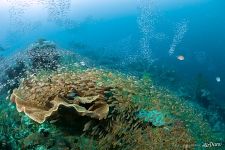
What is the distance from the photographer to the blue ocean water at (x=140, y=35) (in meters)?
21.6

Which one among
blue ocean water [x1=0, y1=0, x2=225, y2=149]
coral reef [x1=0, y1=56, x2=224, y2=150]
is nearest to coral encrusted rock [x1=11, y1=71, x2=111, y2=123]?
coral reef [x1=0, y1=56, x2=224, y2=150]

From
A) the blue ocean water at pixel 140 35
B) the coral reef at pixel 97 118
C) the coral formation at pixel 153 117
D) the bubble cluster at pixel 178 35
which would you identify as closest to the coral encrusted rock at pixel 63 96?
the coral reef at pixel 97 118

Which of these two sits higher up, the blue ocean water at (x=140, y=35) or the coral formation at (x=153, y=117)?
the blue ocean water at (x=140, y=35)

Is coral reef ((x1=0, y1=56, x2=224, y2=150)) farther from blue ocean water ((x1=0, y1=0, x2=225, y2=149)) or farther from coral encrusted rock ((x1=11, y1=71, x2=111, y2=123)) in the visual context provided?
blue ocean water ((x1=0, y1=0, x2=225, y2=149))

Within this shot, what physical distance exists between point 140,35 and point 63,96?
4511 centimetres

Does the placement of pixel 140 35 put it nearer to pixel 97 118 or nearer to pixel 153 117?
pixel 153 117

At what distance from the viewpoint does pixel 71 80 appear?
495 centimetres

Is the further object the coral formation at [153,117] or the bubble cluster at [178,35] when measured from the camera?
the bubble cluster at [178,35]

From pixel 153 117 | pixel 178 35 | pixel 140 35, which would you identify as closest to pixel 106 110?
pixel 153 117

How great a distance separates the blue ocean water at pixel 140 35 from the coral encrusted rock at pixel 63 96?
11.2m

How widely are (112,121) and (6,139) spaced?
153cm

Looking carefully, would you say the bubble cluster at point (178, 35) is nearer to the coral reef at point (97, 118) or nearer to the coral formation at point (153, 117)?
the coral reef at point (97, 118)

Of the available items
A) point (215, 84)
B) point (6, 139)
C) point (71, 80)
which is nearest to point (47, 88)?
point (71, 80)

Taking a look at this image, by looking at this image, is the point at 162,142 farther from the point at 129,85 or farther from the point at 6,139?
the point at 6,139
